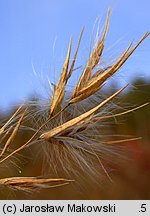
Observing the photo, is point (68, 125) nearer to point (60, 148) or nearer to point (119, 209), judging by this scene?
point (60, 148)

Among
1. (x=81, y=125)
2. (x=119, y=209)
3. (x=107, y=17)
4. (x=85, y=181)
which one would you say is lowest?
(x=119, y=209)

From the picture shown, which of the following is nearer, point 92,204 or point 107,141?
point 107,141

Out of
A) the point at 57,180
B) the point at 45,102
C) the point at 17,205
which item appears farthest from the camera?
the point at 17,205

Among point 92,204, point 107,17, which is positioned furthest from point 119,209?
point 107,17

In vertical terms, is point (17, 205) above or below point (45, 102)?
below

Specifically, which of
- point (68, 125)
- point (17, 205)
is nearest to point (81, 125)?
point (68, 125)

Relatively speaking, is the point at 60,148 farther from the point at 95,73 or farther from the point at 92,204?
the point at 92,204

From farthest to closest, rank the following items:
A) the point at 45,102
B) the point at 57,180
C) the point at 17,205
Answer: the point at 17,205, the point at 45,102, the point at 57,180
